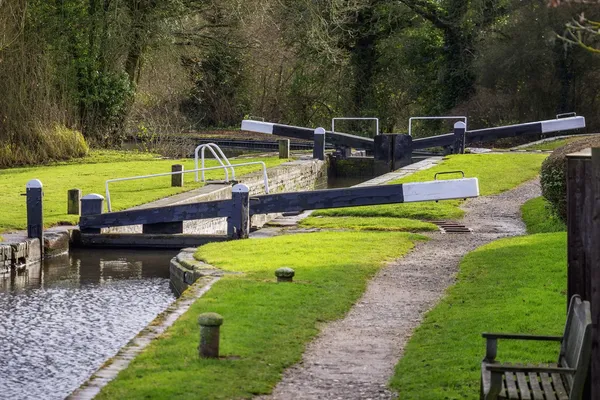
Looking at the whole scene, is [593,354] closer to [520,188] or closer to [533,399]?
[533,399]

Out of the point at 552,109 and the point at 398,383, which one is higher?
the point at 552,109

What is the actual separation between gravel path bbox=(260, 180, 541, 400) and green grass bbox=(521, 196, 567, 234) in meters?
0.52

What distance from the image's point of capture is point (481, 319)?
9938 millimetres

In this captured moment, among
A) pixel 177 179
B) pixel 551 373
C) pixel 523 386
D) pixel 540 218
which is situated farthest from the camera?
pixel 177 179

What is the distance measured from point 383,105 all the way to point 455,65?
3.84 metres

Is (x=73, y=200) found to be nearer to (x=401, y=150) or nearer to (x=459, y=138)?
(x=401, y=150)

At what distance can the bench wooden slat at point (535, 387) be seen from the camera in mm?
6477

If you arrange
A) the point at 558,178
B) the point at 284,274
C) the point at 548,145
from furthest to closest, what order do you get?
the point at 548,145, the point at 558,178, the point at 284,274

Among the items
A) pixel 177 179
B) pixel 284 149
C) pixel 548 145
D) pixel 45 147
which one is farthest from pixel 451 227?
pixel 548 145

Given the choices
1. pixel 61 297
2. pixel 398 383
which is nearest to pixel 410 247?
pixel 61 297

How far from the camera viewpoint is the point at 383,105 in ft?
139

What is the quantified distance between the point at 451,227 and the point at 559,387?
37.5 feet

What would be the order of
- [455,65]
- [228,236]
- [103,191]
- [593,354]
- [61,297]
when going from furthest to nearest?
[455,65], [103,191], [228,236], [61,297], [593,354]

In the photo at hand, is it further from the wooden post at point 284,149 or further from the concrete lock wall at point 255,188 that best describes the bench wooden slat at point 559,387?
the wooden post at point 284,149
